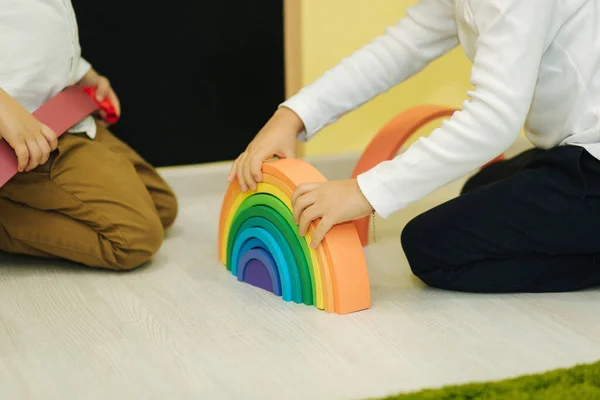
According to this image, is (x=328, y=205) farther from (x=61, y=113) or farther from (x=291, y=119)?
(x=61, y=113)

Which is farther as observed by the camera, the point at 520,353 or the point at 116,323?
the point at 116,323

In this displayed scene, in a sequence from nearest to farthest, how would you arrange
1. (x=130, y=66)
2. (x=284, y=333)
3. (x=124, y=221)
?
(x=284, y=333) < (x=124, y=221) < (x=130, y=66)

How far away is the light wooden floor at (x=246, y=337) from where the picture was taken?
871 mm

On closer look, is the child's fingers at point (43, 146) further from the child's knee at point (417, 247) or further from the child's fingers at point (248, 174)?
the child's knee at point (417, 247)

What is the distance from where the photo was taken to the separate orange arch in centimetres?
134

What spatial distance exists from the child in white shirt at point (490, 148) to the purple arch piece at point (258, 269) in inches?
3.9

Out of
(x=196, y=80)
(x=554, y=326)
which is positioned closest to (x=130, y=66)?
(x=196, y=80)

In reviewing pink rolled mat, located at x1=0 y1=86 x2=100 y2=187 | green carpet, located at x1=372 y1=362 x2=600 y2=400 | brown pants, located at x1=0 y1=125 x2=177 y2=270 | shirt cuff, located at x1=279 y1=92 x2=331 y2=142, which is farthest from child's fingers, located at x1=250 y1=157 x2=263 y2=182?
green carpet, located at x1=372 y1=362 x2=600 y2=400

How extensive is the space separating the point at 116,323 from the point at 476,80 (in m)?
0.53

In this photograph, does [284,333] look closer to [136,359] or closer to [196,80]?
[136,359]

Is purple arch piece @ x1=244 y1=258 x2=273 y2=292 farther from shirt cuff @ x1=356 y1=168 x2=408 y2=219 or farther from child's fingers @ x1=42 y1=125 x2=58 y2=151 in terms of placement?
child's fingers @ x1=42 y1=125 x2=58 y2=151

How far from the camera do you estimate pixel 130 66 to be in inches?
64.5

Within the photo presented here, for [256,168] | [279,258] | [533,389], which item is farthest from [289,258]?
[533,389]

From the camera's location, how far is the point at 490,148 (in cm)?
101
